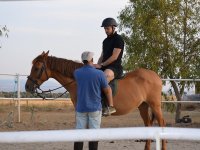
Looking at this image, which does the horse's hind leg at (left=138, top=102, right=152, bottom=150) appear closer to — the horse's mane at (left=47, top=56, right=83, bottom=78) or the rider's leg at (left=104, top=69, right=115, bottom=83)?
the rider's leg at (left=104, top=69, right=115, bottom=83)

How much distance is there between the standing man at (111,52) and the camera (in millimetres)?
7215

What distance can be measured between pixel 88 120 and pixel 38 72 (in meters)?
2.15

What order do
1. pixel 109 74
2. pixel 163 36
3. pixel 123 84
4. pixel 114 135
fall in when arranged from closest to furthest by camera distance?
pixel 114 135 → pixel 109 74 → pixel 123 84 → pixel 163 36

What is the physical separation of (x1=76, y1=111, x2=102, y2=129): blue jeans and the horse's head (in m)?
2.03

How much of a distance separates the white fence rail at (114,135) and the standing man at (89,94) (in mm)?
3266

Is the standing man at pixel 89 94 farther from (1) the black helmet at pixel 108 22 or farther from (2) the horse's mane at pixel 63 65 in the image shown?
(2) the horse's mane at pixel 63 65

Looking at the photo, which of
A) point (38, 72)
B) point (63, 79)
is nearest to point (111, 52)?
point (63, 79)

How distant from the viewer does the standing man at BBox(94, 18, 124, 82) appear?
721cm

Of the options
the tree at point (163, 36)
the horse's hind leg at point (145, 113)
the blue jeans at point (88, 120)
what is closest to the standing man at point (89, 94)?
the blue jeans at point (88, 120)

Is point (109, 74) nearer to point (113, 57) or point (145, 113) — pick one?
point (113, 57)

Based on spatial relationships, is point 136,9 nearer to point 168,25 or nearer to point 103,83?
point 168,25

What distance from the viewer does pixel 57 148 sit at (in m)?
8.68

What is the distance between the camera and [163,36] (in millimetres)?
18641

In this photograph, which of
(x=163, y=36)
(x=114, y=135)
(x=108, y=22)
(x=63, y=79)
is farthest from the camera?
(x=163, y=36)
